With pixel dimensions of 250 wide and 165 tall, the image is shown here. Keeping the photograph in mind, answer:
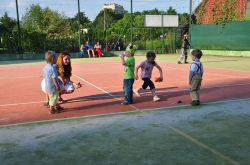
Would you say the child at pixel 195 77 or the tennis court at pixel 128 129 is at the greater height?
the child at pixel 195 77

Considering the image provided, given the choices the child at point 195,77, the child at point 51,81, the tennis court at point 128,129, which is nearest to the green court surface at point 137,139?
the tennis court at point 128,129

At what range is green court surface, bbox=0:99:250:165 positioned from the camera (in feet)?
14.7

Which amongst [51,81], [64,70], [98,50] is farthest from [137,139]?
[98,50]

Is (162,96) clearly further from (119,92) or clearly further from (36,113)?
(36,113)

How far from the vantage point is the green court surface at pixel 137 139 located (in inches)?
177

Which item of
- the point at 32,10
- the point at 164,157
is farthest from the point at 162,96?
the point at 32,10

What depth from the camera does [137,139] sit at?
17.3ft

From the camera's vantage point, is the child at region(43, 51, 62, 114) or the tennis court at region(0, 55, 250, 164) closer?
the tennis court at region(0, 55, 250, 164)

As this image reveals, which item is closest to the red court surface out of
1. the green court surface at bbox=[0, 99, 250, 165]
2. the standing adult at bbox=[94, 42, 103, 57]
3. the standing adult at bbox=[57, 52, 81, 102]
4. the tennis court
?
the tennis court

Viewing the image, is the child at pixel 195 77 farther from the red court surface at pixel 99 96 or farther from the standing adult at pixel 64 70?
the standing adult at pixel 64 70

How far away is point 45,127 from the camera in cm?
608

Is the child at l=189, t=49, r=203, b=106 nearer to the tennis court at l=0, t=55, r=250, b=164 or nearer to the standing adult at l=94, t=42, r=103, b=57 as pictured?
the tennis court at l=0, t=55, r=250, b=164

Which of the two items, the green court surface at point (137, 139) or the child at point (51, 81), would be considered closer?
the green court surface at point (137, 139)

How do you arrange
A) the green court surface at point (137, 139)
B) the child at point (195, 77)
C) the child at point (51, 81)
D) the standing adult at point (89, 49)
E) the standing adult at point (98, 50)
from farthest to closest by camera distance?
the standing adult at point (98, 50) → the standing adult at point (89, 49) → the child at point (195, 77) → the child at point (51, 81) → the green court surface at point (137, 139)
